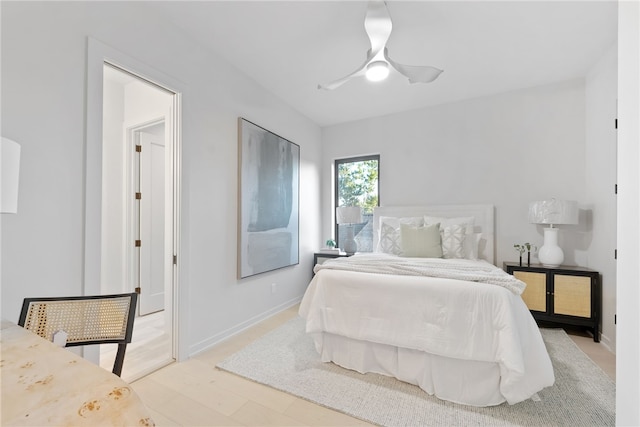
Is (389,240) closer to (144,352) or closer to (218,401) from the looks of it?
(218,401)

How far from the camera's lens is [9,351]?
2.35 ft

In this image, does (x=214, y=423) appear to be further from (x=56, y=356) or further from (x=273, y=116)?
(x=273, y=116)

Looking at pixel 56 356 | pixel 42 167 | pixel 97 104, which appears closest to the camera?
pixel 56 356

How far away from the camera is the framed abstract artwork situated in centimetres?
295

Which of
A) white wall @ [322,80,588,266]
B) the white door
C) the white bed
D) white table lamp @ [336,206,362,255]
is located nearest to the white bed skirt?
the white bed

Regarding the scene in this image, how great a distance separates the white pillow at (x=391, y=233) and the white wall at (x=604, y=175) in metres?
1.69

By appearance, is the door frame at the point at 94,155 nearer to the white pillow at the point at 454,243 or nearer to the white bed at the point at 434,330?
the white bed at the point at 434,330

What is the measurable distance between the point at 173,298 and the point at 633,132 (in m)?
2.83

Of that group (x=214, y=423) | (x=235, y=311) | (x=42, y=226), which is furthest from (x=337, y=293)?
(x=42, y=226)

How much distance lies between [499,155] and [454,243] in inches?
51.8

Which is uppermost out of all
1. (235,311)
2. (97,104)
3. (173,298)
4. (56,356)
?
A: (97,104)

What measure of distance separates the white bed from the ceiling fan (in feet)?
5.01

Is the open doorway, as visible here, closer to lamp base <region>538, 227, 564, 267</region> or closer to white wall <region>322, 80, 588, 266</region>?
white wall <region>322, 80, 588, 266</region>

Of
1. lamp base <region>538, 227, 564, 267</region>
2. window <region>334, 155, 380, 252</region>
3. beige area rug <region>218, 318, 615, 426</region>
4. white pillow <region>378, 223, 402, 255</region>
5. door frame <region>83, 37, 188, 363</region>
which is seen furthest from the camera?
window <region>334, 155, 380, 252</region>
